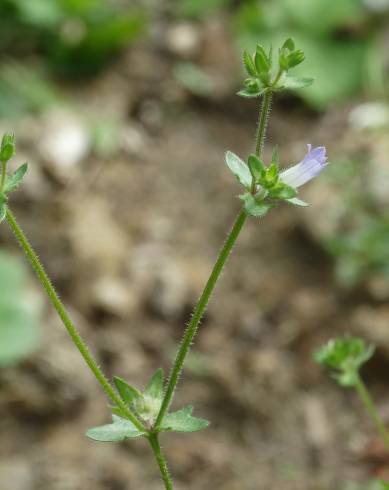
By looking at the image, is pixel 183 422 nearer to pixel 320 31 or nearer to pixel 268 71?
pixel 268 71

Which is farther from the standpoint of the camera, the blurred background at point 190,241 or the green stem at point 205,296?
the blurred background at point 190,241

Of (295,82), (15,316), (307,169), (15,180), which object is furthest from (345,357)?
A: (15,316)

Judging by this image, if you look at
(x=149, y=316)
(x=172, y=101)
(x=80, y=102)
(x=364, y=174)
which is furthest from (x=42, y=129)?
(x=364, y=174)

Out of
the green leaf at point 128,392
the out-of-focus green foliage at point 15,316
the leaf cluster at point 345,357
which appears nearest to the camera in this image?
the green leaf at point 128,392

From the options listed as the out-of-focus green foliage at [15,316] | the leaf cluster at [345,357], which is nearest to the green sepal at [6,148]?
the leaf cluster at [345,357]

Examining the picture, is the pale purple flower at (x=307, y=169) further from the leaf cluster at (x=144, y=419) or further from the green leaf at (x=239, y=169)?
the leaf cluster at (x=144, y=419)

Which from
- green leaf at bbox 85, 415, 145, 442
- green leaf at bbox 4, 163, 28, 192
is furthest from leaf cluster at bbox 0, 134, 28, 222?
green leaf at bbox 85, 415, 145, 442

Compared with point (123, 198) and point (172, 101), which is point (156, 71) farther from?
point (123, 198)
